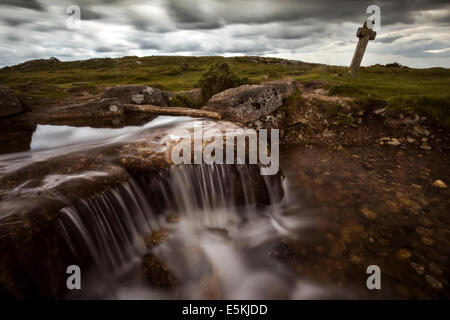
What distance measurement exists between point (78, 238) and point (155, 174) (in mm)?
1982

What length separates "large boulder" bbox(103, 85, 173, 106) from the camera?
469 inches

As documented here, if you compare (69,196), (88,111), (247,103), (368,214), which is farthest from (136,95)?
(368,214)

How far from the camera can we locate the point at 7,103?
945cm

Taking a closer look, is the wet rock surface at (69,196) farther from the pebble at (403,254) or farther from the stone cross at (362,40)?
the stone cross at (362,40)

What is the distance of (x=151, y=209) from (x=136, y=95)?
29.9 ft

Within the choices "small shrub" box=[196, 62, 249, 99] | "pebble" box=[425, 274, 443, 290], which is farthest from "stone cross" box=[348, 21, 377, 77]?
"pebble" box=[425, 274, 443, 290]

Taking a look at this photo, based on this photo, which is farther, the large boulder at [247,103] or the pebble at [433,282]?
the large boulder at [247,103]

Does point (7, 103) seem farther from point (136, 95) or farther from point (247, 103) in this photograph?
point (247, 103)

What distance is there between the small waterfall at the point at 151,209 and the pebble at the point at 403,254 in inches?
119

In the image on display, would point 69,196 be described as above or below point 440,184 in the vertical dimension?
above

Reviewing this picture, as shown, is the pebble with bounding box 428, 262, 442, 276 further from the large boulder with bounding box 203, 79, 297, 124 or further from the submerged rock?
the submerged rock

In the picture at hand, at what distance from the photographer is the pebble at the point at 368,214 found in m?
5.38

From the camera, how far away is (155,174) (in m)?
5.21

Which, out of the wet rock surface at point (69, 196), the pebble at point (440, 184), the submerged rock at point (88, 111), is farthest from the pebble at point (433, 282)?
the submerged rock at point (88, 111)
